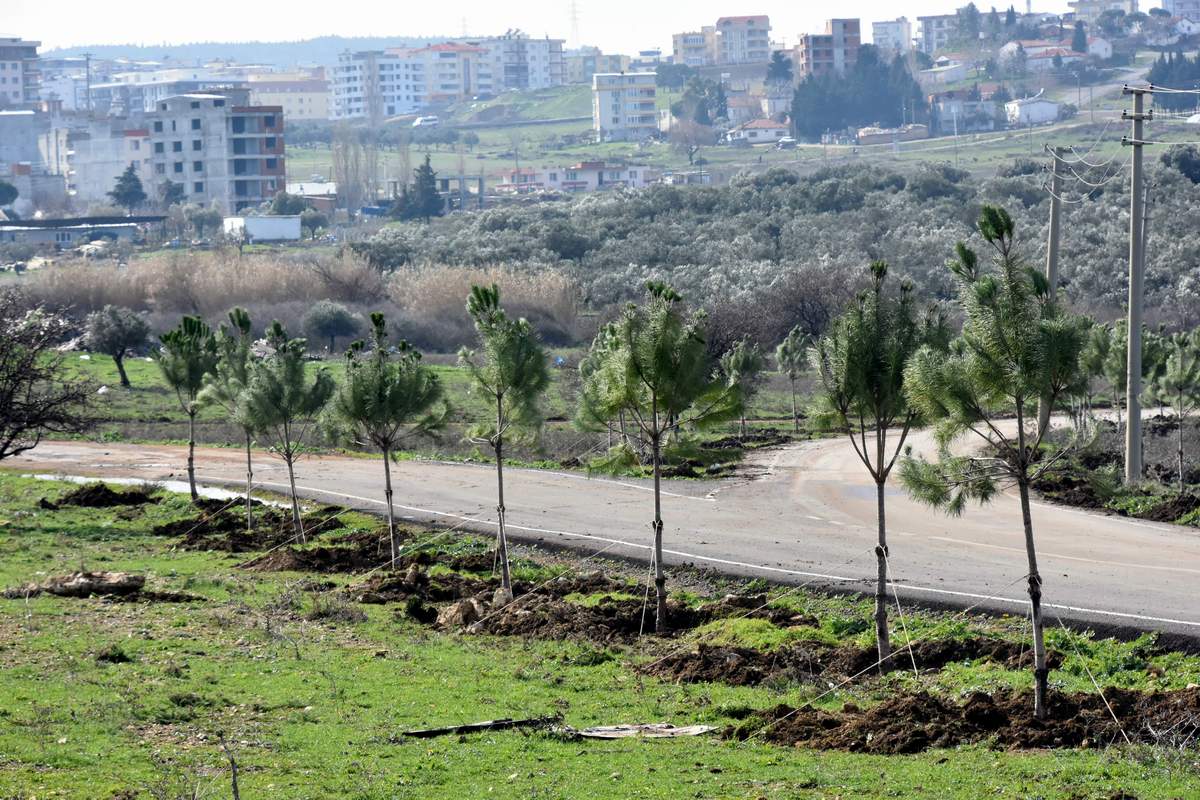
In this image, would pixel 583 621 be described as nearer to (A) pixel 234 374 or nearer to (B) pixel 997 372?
(B) pixel 997 372

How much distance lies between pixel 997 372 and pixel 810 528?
15.1 meters

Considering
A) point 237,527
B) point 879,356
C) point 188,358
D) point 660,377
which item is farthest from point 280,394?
point 879,356

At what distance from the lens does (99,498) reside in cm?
3994

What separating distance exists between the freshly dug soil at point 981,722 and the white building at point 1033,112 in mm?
169530

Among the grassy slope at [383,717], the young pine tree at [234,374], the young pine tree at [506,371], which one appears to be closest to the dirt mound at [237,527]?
the young pine tree at [234,374]

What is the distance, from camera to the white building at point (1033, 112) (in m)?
179

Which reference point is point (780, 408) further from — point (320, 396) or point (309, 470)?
point (320, 396)

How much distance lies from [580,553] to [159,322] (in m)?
60.5

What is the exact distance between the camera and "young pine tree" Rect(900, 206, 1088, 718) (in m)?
15.9

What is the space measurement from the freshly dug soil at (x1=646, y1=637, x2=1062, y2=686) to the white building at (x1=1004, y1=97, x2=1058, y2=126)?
A: 166 meters

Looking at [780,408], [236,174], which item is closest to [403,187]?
[236,174]

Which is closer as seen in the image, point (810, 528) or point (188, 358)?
point (810, 528)

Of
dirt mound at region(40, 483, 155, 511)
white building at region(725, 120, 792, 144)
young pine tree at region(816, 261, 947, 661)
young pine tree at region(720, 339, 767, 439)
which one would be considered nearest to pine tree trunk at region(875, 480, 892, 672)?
young pine tree at region(816, 261, 947, 661)

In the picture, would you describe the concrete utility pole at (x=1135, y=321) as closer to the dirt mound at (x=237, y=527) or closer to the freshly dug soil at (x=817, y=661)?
the freshly dug soil at (x=817, y=661)
